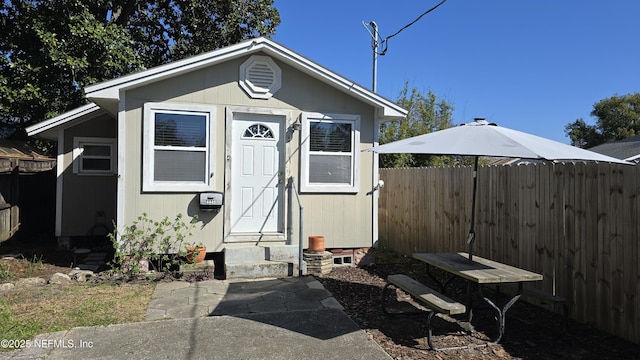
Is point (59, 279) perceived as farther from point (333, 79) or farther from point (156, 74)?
point (333, 79)

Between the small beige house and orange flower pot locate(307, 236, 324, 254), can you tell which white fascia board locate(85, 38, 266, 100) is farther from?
orange flower pot locate(307, 236, 324, 254)

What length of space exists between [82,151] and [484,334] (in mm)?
8312

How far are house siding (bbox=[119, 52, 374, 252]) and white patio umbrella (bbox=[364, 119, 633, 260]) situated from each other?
9.80 feet

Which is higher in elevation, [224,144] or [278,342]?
[224,144]

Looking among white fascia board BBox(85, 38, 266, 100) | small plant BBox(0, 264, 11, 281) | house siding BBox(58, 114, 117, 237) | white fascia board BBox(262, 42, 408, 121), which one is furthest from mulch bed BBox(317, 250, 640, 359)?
house siding BBox(58, 114, 117, 237)

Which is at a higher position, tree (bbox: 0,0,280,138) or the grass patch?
tree (bbox: 0,0,280,138)

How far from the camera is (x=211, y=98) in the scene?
6633 millimetres

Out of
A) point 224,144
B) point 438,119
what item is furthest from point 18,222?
point 438,119

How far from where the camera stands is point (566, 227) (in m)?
4.48

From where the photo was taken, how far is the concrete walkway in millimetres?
3621

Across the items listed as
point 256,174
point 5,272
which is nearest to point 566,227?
point 256,174

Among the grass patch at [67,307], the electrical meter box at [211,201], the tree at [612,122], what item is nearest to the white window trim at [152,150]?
the electrical meter box at [211,201]

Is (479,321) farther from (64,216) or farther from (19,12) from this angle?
(19,12)

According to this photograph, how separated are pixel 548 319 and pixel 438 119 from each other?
41.9 feet
